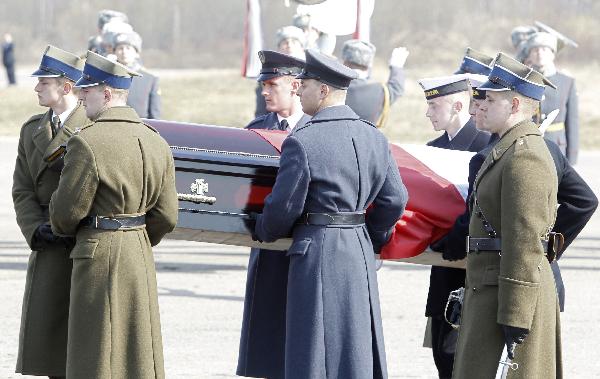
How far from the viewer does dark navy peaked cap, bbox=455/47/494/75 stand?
7.65 metres

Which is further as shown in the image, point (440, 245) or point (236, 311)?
point (236, 311)

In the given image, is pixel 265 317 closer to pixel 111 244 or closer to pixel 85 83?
pixel 111 244

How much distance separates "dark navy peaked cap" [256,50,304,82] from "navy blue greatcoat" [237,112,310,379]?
0.86m

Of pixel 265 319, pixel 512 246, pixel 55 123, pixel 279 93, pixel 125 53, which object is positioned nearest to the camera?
pixel 512 246

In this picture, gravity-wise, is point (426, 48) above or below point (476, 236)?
below

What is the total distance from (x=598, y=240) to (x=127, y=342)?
8207 mm

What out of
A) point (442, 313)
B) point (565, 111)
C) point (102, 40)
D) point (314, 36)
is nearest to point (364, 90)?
point (314, 36)

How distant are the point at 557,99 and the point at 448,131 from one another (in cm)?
443

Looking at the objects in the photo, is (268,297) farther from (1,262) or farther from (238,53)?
(238,53)

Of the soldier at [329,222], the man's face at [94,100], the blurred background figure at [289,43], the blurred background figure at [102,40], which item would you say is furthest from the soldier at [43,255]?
the blurred background figure at [102,40]

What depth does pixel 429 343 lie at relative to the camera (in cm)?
695

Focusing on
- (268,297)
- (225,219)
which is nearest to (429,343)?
(268,297)

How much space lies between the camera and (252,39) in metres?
12.5

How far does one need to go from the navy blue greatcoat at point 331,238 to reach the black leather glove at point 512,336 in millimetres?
734
